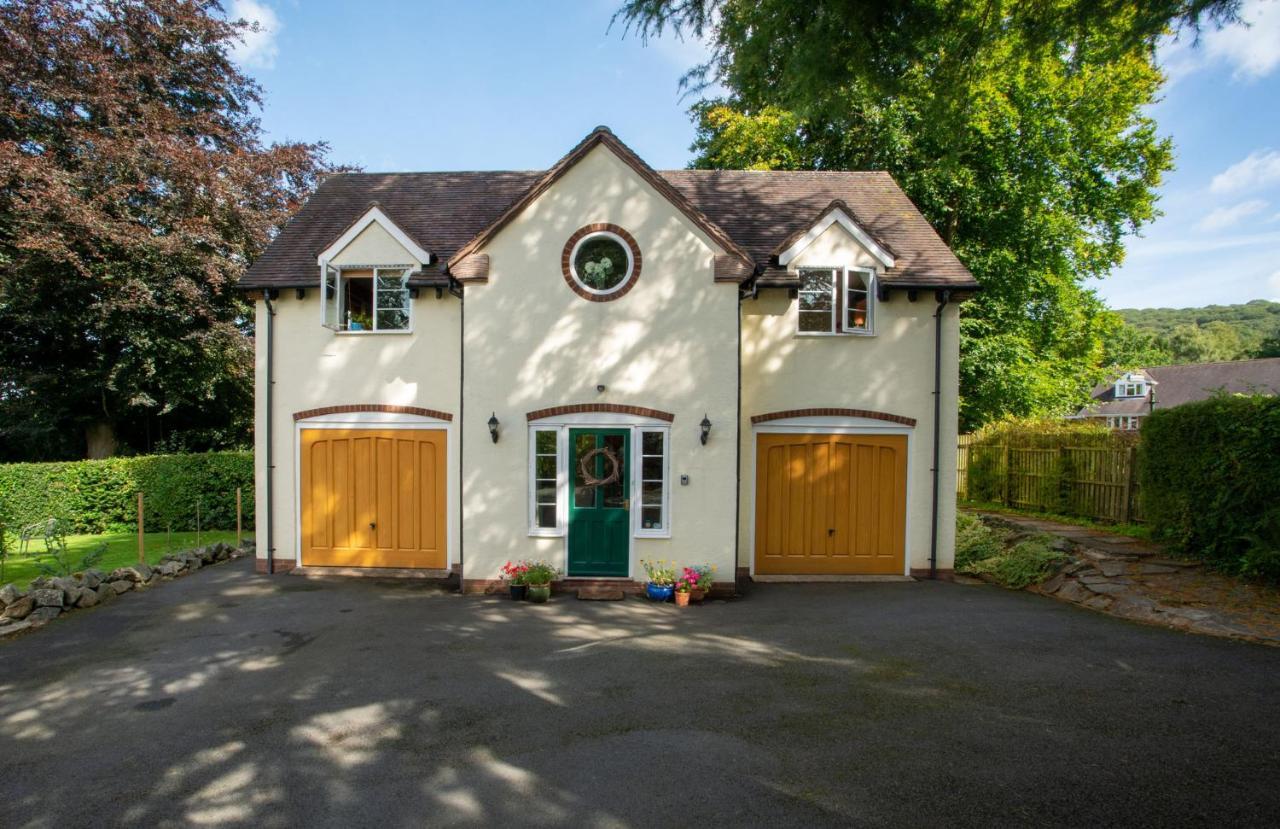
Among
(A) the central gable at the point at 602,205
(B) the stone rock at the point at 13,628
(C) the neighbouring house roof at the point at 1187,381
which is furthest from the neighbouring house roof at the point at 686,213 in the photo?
(C) the neighbouring house roof at the point at 1187,381

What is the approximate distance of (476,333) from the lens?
1010cm

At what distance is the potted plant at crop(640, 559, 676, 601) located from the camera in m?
9.55

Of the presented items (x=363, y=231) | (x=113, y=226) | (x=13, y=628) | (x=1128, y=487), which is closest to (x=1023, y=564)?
(x=1128, y=487)

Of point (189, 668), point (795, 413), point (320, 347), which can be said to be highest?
point (320, 347)

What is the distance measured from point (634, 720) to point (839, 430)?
7.05 meters

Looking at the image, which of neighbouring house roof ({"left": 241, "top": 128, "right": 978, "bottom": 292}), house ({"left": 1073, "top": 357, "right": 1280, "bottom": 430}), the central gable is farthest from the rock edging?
house ({"left": 1073, "top": 357, "right": 1280, "bottom": 430})

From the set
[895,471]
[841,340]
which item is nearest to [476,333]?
[841,340]

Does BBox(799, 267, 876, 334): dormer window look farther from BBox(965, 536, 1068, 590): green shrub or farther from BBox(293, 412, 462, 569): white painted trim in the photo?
BBox(293, 412, 462, 569): white painted trim

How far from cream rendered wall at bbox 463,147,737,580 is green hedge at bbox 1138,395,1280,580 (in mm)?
6931

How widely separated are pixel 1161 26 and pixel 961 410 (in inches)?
652

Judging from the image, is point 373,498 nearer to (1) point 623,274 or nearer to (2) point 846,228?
(1) point 623,274

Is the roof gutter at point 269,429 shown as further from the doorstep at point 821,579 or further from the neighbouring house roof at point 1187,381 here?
the neighbouring house roof at point 1187,381

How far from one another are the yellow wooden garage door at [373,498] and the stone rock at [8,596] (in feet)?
12.3

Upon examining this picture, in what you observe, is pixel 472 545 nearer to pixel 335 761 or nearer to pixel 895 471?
pixel 335 761
